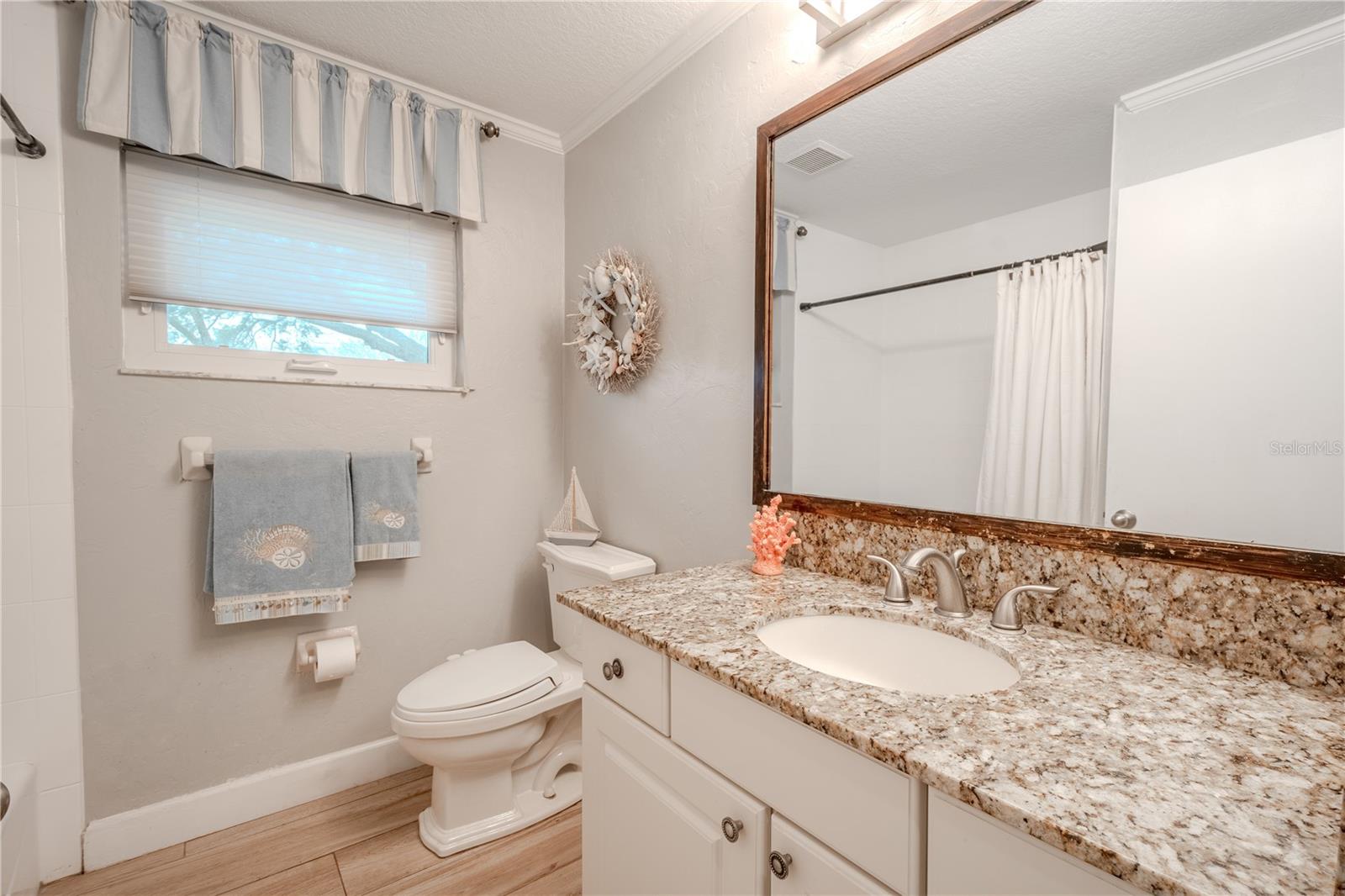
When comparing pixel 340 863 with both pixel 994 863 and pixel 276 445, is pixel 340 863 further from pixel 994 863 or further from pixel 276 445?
pixel 994 863

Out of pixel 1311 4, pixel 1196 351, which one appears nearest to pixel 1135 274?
pixel 1196 351

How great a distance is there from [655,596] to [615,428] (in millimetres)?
1005

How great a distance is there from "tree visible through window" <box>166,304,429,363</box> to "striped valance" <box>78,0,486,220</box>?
43 cm

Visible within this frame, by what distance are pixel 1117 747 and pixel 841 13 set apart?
58.3 inches

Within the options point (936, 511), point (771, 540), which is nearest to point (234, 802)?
point (771, 540)

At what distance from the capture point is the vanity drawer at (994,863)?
50 centimetres

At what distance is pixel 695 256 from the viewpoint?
5.75 ft

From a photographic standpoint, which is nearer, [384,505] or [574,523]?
[384,505]

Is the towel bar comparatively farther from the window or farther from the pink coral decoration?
the pink coral decoration

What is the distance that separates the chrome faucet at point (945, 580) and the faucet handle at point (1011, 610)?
0.07 m

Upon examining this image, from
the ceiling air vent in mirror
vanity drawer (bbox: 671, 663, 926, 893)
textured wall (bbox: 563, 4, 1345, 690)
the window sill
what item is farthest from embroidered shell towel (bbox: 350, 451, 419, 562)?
the ceiling air vent in mirror

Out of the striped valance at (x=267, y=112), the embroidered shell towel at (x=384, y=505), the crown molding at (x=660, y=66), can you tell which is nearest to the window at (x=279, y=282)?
the striped valance at (x=267, y=112)

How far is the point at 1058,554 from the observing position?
3.22ft

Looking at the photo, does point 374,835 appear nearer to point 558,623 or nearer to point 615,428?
point 558,623
